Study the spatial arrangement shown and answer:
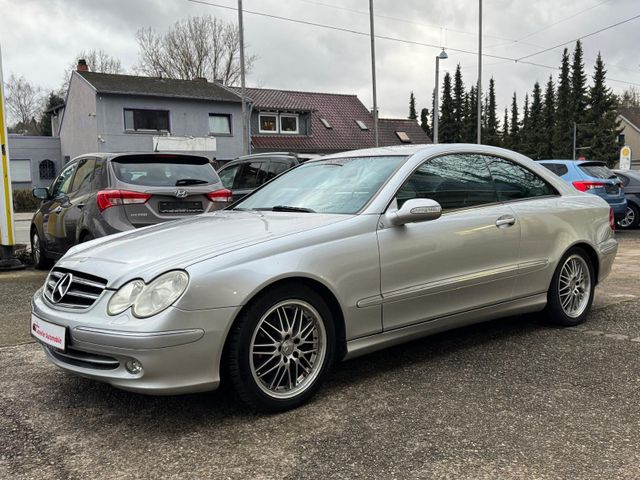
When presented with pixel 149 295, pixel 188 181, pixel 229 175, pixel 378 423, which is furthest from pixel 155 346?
pixel 229 175

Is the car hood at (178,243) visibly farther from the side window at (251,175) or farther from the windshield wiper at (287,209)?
the side window at (251,175)

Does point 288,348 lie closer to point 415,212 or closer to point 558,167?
point 415,212

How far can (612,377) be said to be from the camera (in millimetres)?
3742

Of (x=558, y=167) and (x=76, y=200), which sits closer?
(x=76, y=200)

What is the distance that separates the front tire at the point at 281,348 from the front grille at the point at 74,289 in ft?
2.55

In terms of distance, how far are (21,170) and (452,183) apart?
1413 inches

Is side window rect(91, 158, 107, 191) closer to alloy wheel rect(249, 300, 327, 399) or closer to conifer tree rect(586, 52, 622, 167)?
alloy wheel rect(249, 300, 327, 399)

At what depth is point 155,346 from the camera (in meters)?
2.85

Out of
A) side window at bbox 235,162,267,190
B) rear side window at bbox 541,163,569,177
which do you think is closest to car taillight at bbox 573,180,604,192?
rear side window at bbox 541,163,569,177

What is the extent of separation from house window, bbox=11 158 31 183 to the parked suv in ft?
93.9

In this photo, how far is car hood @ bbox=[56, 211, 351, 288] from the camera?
3.10 meters

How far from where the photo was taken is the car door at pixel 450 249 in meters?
3.72

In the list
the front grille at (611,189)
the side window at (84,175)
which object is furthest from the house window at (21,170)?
the front grille at (611,189)

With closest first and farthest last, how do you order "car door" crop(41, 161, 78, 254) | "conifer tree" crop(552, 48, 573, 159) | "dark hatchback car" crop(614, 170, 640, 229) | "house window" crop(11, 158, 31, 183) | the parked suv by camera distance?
1. "car door" crop(41, 161, 78, 254)
2. the parked suv
3. "dark hatchback car" crop(614, 170, 640, 229)
4. "house window" crop(11, 158, 31, 183)
5. "conifer tree" crop(552, 48, 573, 159)
